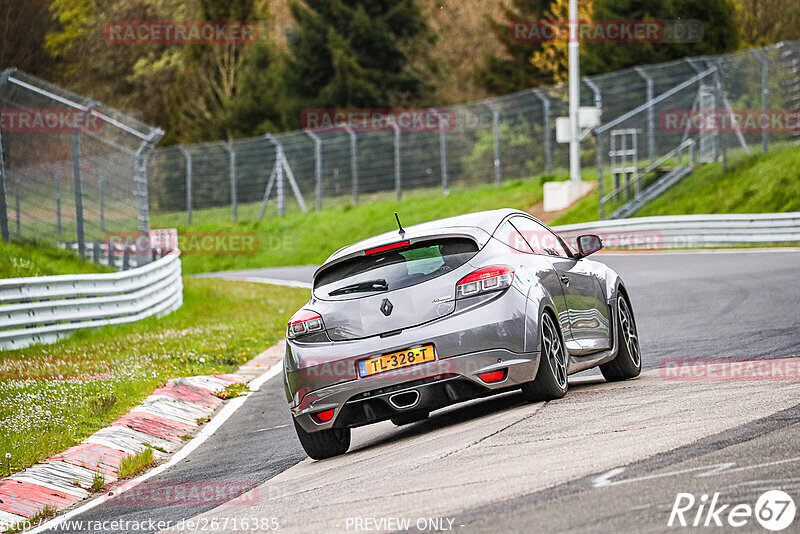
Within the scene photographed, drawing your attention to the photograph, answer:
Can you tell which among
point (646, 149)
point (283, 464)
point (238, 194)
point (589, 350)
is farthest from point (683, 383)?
point (238, 194)

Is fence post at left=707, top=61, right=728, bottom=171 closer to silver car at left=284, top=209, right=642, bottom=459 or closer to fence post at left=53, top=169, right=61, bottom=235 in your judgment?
fence post at left=53, top=169, right=61, bottom=235

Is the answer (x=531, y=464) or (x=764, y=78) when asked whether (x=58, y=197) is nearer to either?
(x=531, y=464)

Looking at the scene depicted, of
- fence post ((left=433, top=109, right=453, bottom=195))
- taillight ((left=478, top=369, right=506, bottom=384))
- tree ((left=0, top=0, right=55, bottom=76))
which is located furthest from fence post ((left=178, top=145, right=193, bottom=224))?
taillight ((left=478, top=369, right=506, bottom=384))

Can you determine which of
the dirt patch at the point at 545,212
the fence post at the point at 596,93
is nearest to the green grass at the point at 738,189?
the dirt patch at the point at 545,212

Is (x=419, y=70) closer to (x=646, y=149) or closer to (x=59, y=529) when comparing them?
(x=646, y=149)

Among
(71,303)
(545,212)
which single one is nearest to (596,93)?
(545,212)

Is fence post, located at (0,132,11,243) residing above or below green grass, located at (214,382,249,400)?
above

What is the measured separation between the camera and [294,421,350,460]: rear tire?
27.6 feet

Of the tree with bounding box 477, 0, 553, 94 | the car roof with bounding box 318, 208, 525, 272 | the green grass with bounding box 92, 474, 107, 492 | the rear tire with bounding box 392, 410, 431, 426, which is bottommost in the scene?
the green grass with bounding box 92, 474, 107, 492

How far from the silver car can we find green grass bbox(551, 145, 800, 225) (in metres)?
20.6

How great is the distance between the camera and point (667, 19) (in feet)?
130

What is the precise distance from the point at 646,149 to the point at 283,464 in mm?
26842

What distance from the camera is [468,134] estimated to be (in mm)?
39156

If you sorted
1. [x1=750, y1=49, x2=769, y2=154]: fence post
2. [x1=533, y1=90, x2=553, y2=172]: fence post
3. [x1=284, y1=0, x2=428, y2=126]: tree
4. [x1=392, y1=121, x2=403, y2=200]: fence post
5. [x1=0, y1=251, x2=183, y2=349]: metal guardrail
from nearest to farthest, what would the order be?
[x1=0, y1=251, x2=183, y2=349]: metal guardrail, [x1=750, y1=49, x2=769, y2=154]: fence post, [x1=533, y1=90, x2=553, y2=172]: fence post, [x1=392, y1=121, x2=403, y2=200]: fence post, [x1=284, y1=0, x2=428, y2=126]: tree
